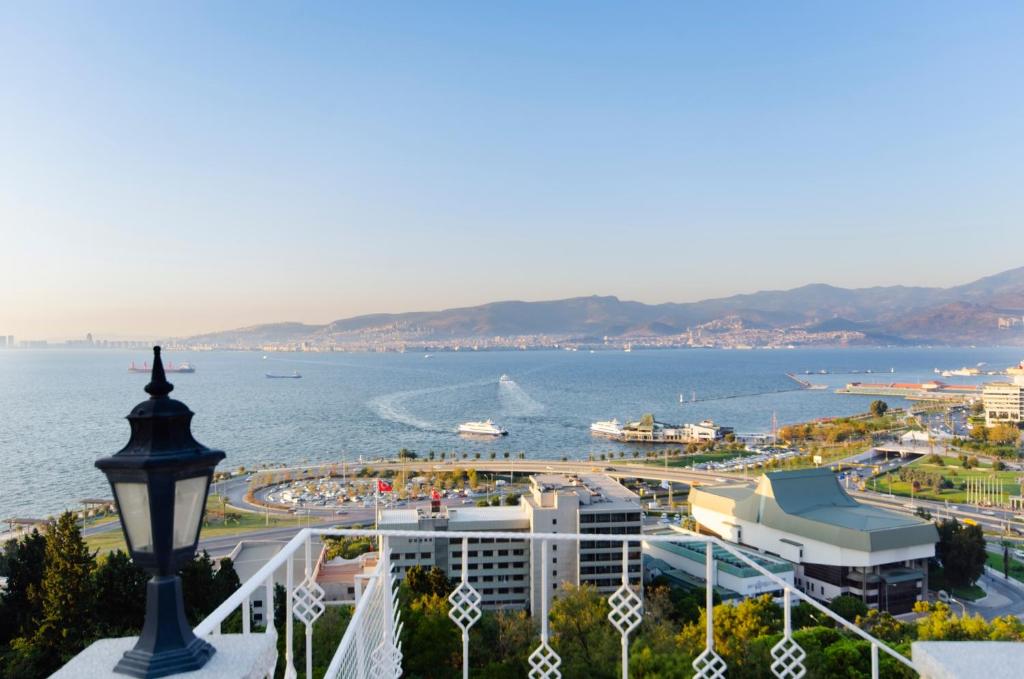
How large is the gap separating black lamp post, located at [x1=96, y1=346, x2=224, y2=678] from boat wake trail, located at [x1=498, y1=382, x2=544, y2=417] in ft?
180

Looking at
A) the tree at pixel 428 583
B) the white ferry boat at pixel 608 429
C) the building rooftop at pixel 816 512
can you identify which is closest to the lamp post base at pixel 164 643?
the tree at pixel 428 583

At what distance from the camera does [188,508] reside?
128cm

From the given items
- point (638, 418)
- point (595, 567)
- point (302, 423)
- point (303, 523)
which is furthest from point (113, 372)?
point (595, 567)

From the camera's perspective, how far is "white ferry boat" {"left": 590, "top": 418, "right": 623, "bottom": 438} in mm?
47231

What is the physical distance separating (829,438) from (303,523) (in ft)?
107

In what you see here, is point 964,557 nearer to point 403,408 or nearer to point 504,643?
point 504,643

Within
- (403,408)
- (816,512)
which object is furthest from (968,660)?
(403,408)

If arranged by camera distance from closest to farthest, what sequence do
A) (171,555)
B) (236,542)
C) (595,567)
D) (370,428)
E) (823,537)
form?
(171,555), (595,567), (823,537), (236,542), (370,428)

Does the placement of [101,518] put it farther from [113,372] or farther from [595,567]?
[113,372]

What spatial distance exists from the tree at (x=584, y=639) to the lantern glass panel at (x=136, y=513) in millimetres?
4971

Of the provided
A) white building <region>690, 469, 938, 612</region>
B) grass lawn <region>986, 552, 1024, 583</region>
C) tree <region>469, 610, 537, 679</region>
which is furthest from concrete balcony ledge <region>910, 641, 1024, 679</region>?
grass lawn <region>986, 552, 1024, 583</region>

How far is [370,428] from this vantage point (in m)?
47.8

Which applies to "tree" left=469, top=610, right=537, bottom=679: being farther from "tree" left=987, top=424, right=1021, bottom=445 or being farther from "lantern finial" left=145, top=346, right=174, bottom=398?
"tree" left=987, top=424, right=1021, bottom=445

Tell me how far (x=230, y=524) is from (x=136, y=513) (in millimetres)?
25350
